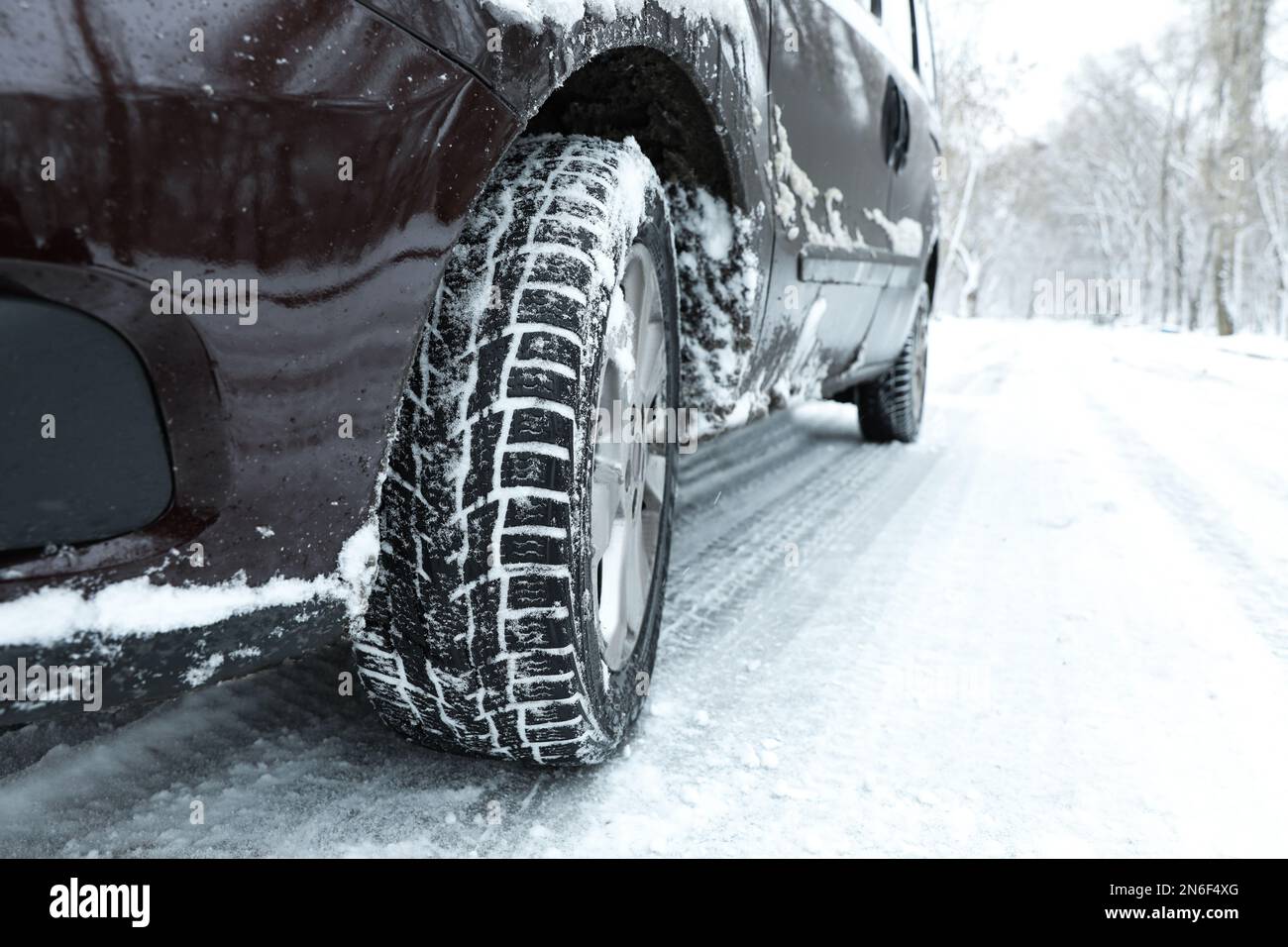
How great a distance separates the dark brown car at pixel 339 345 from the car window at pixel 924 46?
2.30 meters

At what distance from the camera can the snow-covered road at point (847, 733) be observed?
1322 millimetres

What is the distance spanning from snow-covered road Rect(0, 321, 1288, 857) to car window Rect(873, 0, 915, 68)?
1.43 m

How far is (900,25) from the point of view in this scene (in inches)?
123

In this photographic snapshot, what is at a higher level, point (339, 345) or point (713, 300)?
point (713, 300)

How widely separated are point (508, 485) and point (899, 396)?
141 inches

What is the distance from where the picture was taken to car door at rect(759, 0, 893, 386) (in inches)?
77.0

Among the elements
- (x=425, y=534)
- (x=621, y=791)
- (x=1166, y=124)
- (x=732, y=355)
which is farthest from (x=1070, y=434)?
(x=1166, y=124)

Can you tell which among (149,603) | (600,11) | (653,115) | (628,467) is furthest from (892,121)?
(149,603)

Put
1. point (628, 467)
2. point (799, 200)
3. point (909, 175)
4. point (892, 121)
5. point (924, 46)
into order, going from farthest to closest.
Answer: point (924, 46) < point (909, 175) < point (892, 121) < point (799, 200) < point (628, 467)

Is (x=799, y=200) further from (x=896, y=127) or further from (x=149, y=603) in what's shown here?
(x=149, y=603)

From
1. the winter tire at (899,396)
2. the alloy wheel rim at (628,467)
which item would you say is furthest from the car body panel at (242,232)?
the winter tire at (899,396)

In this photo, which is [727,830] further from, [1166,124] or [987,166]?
[987,166]

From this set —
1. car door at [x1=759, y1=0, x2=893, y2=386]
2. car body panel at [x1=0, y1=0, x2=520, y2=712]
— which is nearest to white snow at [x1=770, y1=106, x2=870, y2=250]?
car door at [x1=759, y1=0, x2=893, y2=386]

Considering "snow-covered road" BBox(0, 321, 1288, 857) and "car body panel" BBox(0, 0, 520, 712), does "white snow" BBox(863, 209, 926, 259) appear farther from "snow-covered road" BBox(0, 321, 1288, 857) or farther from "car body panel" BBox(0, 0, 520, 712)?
"car body panel" BBox(0, 0, 520, 712)
